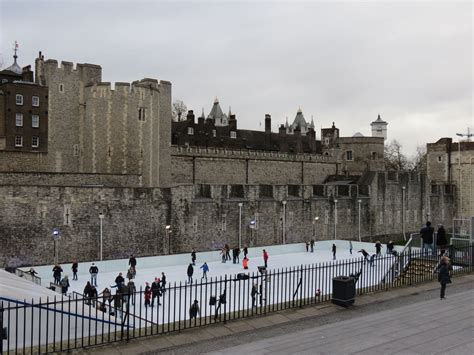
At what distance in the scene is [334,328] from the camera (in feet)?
30.9

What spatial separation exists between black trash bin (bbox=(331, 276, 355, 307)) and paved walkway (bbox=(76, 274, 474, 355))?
0.17 metres

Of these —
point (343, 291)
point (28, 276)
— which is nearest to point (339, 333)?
point (343, 291)

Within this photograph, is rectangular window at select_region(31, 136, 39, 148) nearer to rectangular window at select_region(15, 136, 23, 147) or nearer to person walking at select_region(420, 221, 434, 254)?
rectangular window at select_region(15, 136, 23, 147)

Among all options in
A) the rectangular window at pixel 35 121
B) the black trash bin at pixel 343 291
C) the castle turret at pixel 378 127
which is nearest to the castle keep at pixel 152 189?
the rectangular window at pixel 35 121

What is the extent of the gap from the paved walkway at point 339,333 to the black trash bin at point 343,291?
0.56ft

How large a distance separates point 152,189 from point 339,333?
19257 mm

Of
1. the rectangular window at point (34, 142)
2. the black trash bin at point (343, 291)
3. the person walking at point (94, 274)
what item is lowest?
the person walking at point (94, 274)

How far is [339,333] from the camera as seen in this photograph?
9117 mm

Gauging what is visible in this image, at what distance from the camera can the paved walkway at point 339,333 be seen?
823 centimetres

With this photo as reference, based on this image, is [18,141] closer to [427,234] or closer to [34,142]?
[34,142]

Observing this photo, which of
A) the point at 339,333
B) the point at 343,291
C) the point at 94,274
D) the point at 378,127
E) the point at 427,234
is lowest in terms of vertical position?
the point at 94,274

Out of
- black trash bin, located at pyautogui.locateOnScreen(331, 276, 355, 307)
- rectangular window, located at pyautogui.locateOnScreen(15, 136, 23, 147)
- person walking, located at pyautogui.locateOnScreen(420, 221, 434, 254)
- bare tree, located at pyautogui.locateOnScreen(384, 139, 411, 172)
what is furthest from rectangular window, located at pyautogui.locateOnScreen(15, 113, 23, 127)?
bare tree, located at pyautogui.locateOnScreen(384, 139, 411, 172)

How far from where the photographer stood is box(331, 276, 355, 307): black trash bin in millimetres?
10805

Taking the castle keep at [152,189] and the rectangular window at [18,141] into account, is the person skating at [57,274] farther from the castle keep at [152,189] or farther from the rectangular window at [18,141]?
the rectangular window at [18,141]
